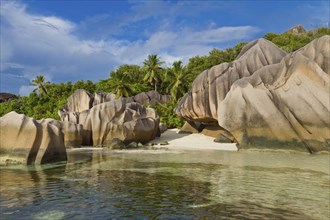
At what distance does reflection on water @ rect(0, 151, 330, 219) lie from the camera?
303 inches

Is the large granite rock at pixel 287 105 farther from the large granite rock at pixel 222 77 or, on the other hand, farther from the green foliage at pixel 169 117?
the green foliage at pixel 169 117

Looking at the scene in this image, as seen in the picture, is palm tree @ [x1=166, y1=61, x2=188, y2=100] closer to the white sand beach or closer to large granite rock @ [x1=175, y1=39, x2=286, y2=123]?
the white sand beach

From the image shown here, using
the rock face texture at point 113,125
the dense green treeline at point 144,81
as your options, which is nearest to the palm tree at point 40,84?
the dense green treeline at point 144,81

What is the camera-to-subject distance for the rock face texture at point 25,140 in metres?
16.3

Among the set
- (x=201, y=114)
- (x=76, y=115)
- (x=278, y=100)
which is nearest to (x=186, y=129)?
(x=201, y=114)

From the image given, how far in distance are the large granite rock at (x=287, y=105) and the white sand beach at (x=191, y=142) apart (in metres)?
3.09

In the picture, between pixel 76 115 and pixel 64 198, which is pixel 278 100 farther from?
pixel 76 115

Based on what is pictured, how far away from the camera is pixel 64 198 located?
916 centimetres

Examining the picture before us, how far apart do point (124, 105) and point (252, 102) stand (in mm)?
13073

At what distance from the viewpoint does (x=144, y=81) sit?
61344 millimetres

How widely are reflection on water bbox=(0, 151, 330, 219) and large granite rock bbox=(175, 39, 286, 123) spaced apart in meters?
12.6

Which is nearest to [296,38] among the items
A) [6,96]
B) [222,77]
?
[222,77]

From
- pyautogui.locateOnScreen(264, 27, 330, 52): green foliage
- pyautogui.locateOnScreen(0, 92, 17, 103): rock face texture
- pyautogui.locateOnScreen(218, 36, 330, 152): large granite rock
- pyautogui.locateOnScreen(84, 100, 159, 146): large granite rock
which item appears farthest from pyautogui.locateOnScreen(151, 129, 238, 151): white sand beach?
pyautogui.locateOnScreen(0, 92, 17, 103): rock face texture

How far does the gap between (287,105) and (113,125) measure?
15070mm
